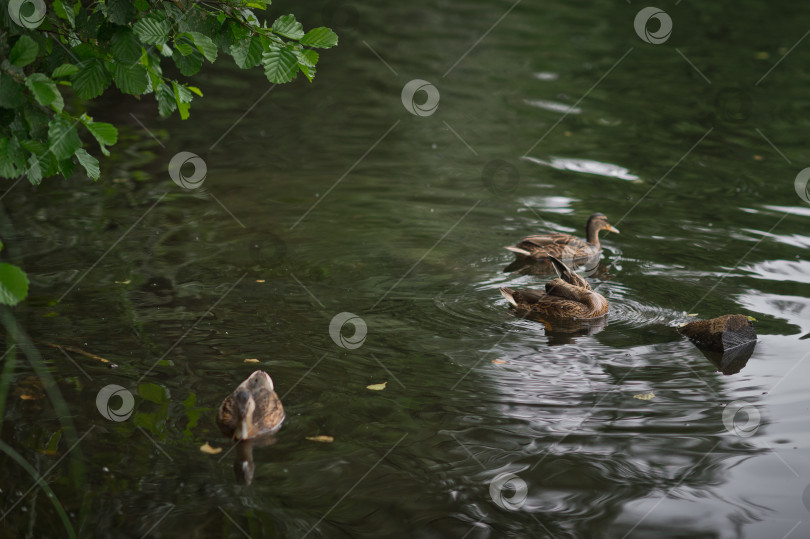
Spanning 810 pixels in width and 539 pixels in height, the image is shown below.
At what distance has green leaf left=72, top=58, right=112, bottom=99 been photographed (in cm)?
508

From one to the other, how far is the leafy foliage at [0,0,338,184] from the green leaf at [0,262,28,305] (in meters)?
0.84

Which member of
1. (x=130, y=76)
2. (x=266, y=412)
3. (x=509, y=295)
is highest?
(x=509, y=295)

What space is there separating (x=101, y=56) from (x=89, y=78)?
173 millimetres

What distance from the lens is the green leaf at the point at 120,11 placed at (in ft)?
16.3

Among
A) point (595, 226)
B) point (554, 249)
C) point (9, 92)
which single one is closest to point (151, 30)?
point (9, 92)

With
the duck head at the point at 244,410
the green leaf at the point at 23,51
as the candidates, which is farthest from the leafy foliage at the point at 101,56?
the duck head at the point at 244,410

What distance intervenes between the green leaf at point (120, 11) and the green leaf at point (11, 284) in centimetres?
161

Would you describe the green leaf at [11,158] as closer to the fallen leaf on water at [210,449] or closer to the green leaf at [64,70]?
the green leaf at [64,70]

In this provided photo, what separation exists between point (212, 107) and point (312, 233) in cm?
608

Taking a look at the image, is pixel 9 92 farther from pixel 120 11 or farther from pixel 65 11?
pixel 65 11

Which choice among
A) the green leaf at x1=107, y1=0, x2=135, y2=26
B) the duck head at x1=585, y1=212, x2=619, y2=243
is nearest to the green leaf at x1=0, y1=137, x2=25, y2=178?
the green leaf at x1=107, y1=0, x2=135, y2=26

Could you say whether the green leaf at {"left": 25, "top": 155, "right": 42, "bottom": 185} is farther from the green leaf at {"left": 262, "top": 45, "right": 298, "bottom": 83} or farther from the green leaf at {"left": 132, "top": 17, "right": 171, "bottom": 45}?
the green leaf at {"left": 262, "top": 45, "right": 298, "bottom": 83}

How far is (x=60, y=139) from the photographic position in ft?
16.1

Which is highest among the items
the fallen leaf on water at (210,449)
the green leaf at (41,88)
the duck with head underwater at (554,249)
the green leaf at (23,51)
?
the duck with head underwater at (554,249)
